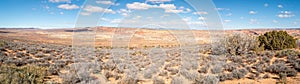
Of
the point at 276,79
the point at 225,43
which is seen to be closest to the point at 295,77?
the point at 276,79

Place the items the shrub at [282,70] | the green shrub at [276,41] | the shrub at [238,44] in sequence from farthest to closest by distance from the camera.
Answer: the green shrub at [276,41] → the shrub at [238,44] → the shrub at [282,70]

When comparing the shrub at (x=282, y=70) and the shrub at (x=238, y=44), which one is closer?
the shrub at (x=282, y=70)

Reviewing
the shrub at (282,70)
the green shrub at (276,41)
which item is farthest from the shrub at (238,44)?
the shrub at (282,70)

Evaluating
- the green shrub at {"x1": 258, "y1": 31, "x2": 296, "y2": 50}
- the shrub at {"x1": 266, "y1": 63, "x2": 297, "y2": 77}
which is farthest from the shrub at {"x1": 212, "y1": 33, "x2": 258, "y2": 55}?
the shrub at {"x1": 266, "y1": 63, "x2": 297, "y2": 77}

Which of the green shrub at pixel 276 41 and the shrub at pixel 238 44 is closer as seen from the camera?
the shrub at pixel 238 44

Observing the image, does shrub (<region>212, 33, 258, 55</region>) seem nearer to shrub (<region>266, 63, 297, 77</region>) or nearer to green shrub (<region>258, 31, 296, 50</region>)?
green shrub (<region>258, 31, 296, 50</region>)

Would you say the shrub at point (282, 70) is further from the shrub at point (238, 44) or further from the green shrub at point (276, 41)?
the green shrub at point (276, 41)

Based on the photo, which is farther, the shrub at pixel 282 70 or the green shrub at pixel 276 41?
the green shrub at pixel 276 41

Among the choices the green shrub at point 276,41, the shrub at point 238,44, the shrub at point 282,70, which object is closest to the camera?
the shrub at point 282,70

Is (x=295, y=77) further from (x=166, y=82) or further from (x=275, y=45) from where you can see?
(x=275, y=45)
